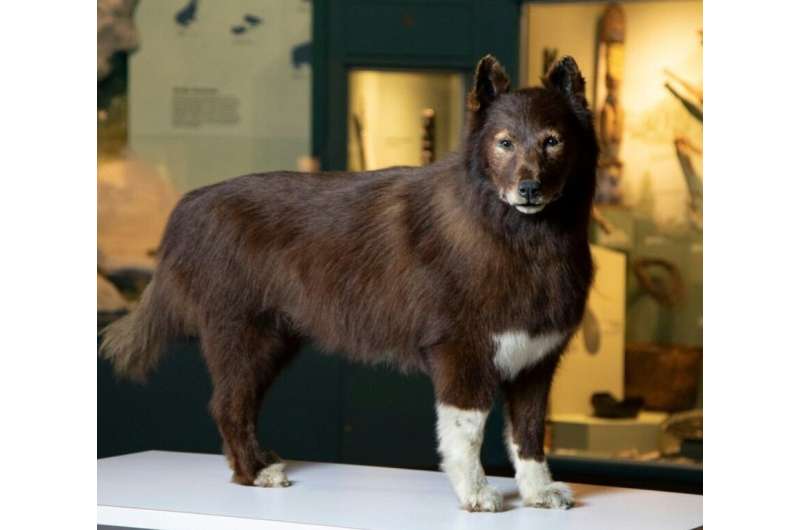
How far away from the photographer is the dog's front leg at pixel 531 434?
321 cm

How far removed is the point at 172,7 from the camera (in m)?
6.46

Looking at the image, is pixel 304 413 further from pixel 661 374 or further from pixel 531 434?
pixel 531 434

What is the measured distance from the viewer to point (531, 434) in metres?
3.23

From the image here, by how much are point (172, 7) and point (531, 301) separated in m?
3.95

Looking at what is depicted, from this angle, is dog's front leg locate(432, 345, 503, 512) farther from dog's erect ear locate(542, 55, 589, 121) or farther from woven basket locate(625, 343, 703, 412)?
woven basket locate(625, 343, 703, 412)

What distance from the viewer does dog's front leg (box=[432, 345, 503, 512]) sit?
3070 millimetres

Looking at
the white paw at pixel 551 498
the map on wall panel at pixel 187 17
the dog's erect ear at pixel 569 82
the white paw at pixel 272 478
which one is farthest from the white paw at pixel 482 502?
the map on wall panel at pixel 187 17

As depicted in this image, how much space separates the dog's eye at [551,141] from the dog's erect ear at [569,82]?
0.14 m

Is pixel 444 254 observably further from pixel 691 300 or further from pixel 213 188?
pixel 691 300

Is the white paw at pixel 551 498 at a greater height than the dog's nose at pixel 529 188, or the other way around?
the dog's nose at pixel 529 188

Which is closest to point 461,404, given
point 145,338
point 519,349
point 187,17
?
point 519,349

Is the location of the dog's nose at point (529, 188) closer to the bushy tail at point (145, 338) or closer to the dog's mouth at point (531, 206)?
the dog's mouth at point (531, 206)

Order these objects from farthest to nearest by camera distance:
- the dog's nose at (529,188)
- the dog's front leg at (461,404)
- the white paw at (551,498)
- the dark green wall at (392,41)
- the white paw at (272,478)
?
the dark green wall at (392,41) < the white paw at (272,478) < the white paw at (551,498) < the dog's front leg at (461,404) < the dog's nose at (529,188)
